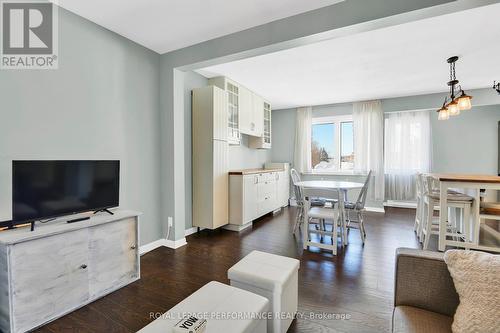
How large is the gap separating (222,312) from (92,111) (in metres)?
2.30

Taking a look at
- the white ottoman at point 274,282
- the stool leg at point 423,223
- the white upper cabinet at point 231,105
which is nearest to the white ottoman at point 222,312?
the white ottoman at point 274,282

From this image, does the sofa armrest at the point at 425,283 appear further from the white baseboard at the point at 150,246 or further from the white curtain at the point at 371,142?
the white curtain at the point at 371,142

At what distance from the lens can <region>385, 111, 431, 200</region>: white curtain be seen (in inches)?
202

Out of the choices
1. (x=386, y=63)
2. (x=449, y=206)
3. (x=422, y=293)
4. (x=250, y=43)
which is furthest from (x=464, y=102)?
(x=422, y=293)

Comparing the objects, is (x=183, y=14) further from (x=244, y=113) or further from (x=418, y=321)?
(x=418, y=321)


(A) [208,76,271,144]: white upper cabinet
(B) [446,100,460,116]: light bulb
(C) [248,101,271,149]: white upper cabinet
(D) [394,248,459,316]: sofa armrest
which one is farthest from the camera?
(C) [248,101,271,149]: white upper cabinet

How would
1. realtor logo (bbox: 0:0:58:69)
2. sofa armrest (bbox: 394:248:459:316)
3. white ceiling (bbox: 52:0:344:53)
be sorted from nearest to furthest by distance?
1. sofa armrest (bbox: 394:248:459:316)
2. realtor logo (bbox: 0:0:58:69)
3. white ceiling (bbox: 52:0:344:53)

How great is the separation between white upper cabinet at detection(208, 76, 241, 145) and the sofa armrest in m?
3.07

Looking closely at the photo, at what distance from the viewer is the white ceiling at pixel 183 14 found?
2039 mm

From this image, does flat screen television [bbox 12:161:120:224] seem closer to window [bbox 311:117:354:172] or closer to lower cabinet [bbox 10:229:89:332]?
lower cabinet [bbox 10:229:89:332]

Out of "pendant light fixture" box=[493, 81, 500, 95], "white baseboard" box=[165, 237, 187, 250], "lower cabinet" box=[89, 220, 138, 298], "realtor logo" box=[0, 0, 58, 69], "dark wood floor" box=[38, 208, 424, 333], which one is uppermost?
"pendant light fixture" box=[493, 81, 500, 95]

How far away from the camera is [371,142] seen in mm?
5234

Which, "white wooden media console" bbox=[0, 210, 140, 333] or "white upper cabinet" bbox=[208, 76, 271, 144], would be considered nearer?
"white wooden media console" bbox=[0, 210, 140, 333]

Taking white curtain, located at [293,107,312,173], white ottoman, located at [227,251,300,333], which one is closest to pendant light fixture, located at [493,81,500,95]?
white curtain, located at [293,107,312,173]
